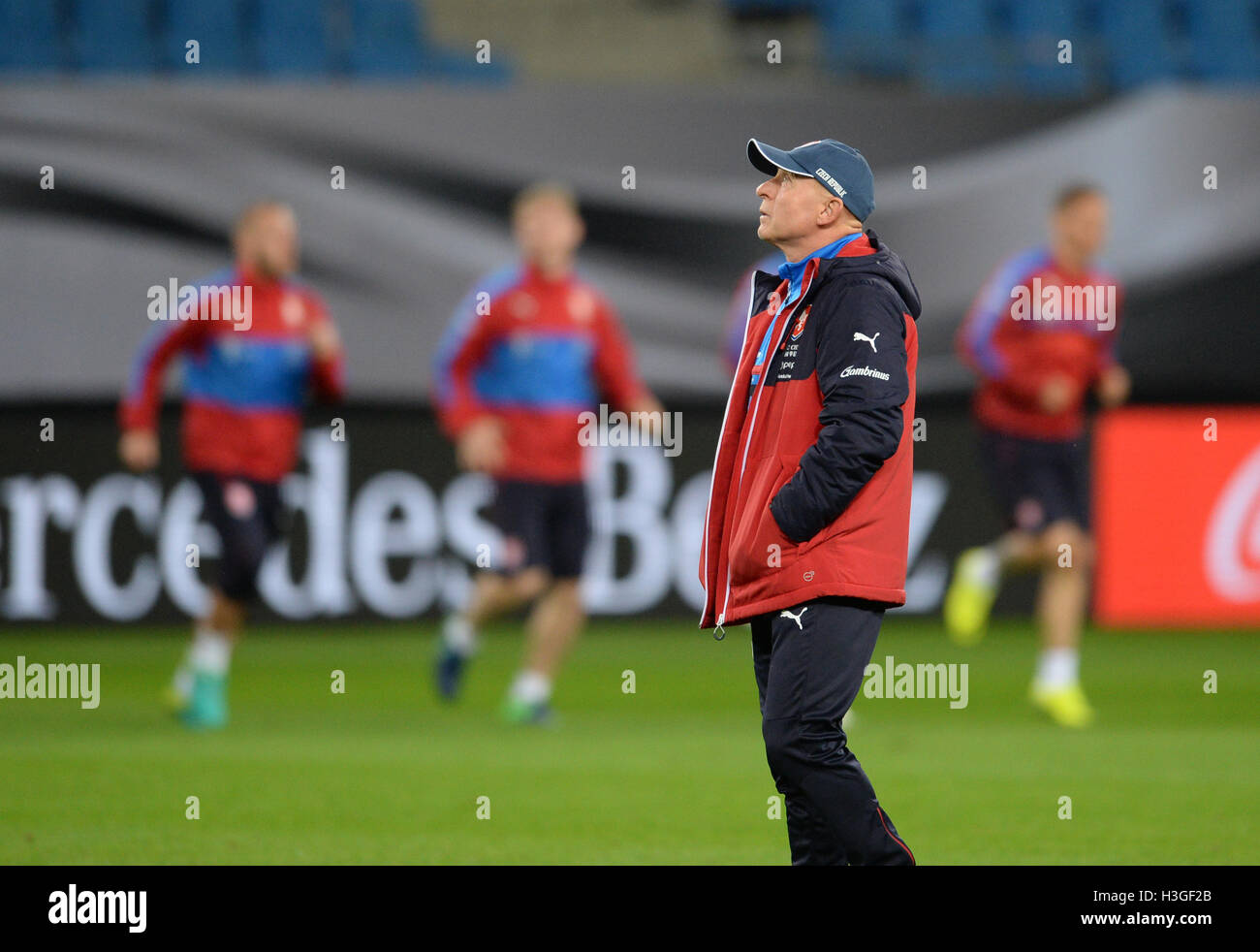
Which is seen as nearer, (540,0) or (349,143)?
(349,143)

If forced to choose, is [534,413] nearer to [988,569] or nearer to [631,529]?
[988,569]

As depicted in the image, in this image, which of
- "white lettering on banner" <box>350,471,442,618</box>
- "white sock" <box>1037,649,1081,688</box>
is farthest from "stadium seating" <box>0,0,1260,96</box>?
"white sock" <box>1037,649,1081,688</box>

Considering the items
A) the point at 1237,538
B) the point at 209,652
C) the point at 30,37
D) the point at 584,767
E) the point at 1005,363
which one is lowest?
the point at 584,767

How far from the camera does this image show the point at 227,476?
9.96 meters

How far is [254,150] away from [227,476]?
4.89 metres

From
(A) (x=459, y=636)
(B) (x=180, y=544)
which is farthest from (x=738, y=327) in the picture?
(B) (x=180, y=544)

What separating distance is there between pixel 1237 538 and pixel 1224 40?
459cm

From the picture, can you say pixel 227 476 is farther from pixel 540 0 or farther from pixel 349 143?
pixel 540 0

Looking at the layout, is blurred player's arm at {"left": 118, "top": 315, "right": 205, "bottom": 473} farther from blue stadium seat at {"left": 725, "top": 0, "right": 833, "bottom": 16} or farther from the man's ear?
blue stadium seat at {"left": 725, "top": 0, "right": 833, "bottom": 16}

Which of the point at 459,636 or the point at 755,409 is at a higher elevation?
the point at 755,409

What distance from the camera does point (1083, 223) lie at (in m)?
10.3

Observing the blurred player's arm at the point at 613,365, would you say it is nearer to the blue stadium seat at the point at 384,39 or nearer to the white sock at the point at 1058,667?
the white sock at the point at 1058,667
